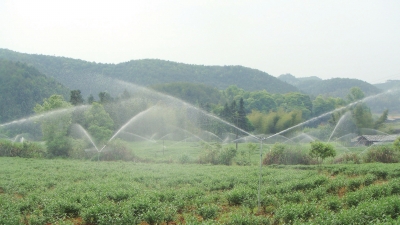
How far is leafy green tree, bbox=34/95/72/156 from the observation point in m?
40.3

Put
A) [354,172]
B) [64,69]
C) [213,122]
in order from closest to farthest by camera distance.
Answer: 1. [354,172]
2. [213,122]
3. [64,69]

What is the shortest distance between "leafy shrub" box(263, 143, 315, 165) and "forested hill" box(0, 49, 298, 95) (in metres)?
101

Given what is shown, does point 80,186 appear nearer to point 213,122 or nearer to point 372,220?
point 372,220

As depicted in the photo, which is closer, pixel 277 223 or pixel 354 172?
pixel 277 223

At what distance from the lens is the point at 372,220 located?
1064cm

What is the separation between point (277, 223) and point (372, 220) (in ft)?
10.1

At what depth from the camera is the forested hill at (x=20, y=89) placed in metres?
86.8

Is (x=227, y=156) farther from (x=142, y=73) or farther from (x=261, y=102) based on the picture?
(x=142, y=73)

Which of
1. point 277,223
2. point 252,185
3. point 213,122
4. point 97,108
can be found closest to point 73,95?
point 97,108

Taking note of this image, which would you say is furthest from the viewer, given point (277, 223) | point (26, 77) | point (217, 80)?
point (217, 80)

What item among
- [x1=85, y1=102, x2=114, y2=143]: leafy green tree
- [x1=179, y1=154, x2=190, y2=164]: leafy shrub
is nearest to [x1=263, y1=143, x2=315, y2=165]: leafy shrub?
[x1=179, y1=154, x2=190, y2=164]: leafy shrub

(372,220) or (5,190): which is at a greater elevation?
(372,220)

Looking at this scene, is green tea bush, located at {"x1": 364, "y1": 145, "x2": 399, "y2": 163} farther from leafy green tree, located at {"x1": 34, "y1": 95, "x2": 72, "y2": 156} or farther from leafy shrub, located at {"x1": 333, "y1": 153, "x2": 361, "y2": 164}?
leafy green tree, located at {"x1": 34, "y1": 95, "x2": 72, "y2": 156}

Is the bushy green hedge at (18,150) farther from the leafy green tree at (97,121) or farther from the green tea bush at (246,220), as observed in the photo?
the green tea bush at (246,220)
